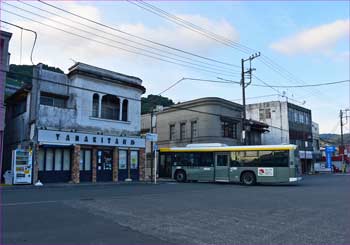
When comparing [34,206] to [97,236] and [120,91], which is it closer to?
[97,236]

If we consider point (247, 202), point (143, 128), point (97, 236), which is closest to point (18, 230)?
point (97, 236)

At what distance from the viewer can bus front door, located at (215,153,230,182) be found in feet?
80.2

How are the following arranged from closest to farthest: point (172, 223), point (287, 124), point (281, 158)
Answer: point (172, 223)
point (281, 158)
point (287, 124)

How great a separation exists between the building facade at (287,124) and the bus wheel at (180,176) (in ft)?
86.3

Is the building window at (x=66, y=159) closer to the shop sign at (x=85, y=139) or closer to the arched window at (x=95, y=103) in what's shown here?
the shop sign at (x=85, y=139)

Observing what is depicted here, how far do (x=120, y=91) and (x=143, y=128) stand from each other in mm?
16289

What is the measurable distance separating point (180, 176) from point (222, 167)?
153 inches

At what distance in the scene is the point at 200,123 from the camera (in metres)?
35.3

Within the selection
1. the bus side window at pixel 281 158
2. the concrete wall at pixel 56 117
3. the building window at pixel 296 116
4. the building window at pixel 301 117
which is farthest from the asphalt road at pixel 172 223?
the building window at pixel 301 117

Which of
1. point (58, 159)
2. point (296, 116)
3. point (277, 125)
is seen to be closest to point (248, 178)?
point (58, 159)

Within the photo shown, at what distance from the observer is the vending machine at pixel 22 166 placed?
67.6ft

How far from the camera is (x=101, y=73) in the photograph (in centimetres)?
2522

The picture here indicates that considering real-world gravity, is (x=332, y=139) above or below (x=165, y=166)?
above

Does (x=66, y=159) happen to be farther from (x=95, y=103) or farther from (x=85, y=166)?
(x=95, y=103)
